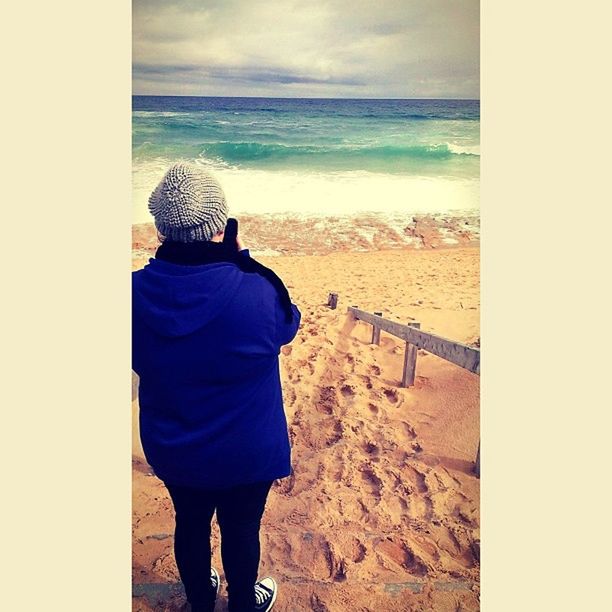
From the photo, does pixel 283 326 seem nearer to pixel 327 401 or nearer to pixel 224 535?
pixel 224 535

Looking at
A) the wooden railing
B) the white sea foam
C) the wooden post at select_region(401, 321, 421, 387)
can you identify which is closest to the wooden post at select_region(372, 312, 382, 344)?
the wooden railing

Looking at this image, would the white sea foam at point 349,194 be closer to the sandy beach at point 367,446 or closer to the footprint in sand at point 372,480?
the sandy beach at point 367,446

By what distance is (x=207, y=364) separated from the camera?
2451mm

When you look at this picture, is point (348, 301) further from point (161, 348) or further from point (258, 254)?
point (161, 348)

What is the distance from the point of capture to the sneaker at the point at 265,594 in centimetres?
306

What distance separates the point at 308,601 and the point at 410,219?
1.65 meters

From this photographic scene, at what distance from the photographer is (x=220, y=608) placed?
121 inches

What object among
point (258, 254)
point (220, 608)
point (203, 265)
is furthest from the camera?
point (258, 254)

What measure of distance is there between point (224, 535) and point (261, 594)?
529 mm

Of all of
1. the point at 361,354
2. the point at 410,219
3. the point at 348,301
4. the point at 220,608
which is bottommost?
the point at 220,608

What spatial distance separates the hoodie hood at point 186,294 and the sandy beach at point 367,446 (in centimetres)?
94

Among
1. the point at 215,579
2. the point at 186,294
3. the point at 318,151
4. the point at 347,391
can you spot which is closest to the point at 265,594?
the point at 215,579

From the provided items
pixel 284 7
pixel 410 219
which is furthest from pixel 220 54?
pixel 410 219

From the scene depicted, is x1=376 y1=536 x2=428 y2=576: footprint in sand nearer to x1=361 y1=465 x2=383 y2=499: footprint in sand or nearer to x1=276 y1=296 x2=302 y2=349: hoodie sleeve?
x1=361 y1=465 x2=383 y2=499: footprint in sand
